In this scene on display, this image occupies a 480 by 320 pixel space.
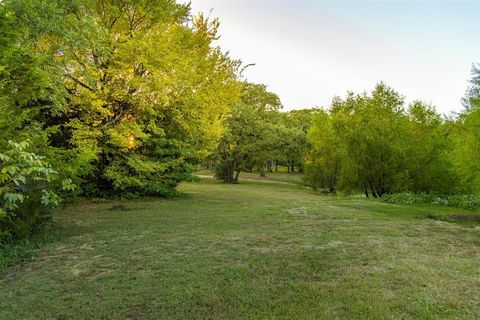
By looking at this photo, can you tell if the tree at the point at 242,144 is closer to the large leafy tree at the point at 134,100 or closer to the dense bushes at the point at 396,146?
the dense bushes at the point at 396,146

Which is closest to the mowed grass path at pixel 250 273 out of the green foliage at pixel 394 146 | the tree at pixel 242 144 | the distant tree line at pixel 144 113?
the distant tree line at pixel 144 113

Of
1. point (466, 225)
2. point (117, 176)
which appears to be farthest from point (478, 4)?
point (117, 176)

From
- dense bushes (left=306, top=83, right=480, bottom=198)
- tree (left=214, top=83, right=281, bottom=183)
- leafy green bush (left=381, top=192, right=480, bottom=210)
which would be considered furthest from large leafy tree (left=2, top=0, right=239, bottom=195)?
tree (left=214, top=83, right=281, bottom=183)

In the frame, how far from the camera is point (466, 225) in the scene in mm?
8453

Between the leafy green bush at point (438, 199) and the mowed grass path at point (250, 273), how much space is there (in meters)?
6.38

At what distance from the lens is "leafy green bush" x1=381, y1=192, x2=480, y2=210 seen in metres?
13.2

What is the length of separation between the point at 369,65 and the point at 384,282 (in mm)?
18410

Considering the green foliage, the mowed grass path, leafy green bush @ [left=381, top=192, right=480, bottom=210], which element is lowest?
the mowed grass path

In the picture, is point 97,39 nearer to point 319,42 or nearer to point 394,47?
point 319,42

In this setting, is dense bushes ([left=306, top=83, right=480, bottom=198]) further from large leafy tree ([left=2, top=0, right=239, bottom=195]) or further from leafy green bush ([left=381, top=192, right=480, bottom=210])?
large leafy tree ([left=2, top=0, right=239, bottom=195])

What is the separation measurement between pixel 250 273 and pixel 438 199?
13020 millimetres

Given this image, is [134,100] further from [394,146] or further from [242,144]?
[242,144]

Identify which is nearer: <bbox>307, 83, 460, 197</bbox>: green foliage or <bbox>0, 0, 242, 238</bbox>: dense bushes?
<bbox>0, 0, 242, 238</bbox>: dense bushes

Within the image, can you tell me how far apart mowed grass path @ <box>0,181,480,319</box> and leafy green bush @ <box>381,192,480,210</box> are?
6.38 m
